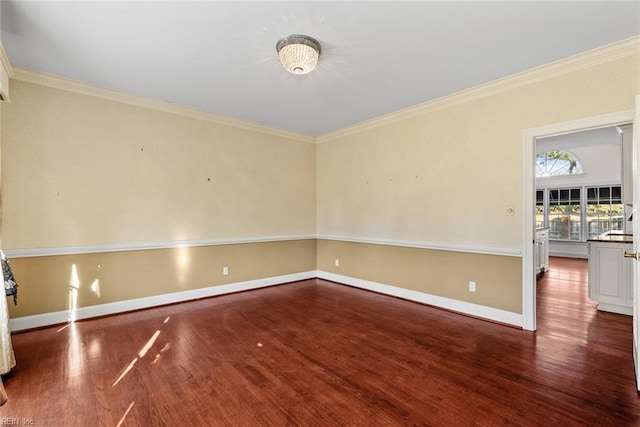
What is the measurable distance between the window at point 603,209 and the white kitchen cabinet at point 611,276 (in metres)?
4.90

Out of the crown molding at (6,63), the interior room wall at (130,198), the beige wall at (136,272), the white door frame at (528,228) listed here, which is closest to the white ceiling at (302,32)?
Result: the crown molding at (6,63)

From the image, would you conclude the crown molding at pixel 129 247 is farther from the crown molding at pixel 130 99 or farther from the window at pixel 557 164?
the window at pixel 557 164

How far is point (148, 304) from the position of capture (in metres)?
3.90

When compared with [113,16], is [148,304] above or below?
below

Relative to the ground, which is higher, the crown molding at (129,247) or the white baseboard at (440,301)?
the crown molding at (129,247)

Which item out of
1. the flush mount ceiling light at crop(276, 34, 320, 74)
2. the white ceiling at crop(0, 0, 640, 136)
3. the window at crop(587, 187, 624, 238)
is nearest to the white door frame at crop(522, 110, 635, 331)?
the white ceiling at crop(0, 0, 640, 136)

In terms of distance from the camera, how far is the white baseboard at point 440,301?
3340 millimetres

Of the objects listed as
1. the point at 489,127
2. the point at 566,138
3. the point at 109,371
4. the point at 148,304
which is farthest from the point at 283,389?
the point at 566,138

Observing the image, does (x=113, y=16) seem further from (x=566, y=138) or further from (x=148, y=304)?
(x=566, y=138)

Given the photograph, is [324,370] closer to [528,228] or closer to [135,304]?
[528,228]

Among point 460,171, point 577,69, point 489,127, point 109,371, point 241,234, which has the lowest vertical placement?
point 109,371

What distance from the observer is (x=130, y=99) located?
374cm

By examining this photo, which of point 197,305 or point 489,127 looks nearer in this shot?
point 489,127

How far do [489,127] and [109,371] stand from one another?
436 centimetres
